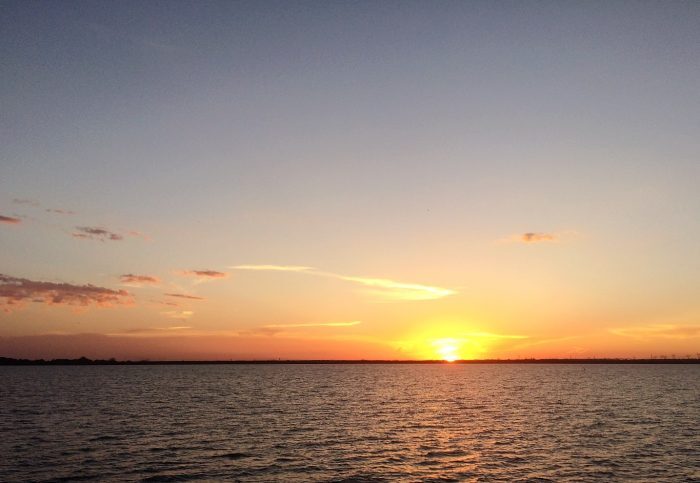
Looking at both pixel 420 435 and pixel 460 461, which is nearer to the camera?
pixel 460 461

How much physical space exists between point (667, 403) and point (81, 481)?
10347cm

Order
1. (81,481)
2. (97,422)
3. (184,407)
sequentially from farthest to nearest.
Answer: (184,407), (97,422), (81,481)

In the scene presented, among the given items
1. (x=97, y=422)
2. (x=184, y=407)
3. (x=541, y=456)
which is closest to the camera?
(x=541, y=456)

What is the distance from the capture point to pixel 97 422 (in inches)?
2921

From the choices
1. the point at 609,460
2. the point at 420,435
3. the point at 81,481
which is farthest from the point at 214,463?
the point at 609,460

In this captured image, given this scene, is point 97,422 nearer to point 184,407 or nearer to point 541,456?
point 184,407

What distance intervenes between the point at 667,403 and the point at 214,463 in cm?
9294

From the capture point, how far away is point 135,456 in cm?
5031

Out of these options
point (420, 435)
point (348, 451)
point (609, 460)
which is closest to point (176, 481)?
point (348, 451)

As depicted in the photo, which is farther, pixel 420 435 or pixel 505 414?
pixel 505 414

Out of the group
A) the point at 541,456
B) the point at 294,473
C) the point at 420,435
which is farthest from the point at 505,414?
the point at 294,473

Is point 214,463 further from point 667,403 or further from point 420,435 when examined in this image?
point 667,403

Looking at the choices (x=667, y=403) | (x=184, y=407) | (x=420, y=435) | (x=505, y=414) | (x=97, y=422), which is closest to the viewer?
(x=420, y=435)

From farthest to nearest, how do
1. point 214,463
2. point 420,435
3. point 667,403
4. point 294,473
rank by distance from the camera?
point 667,403, point 420,435, point 214,463, point 294,473
